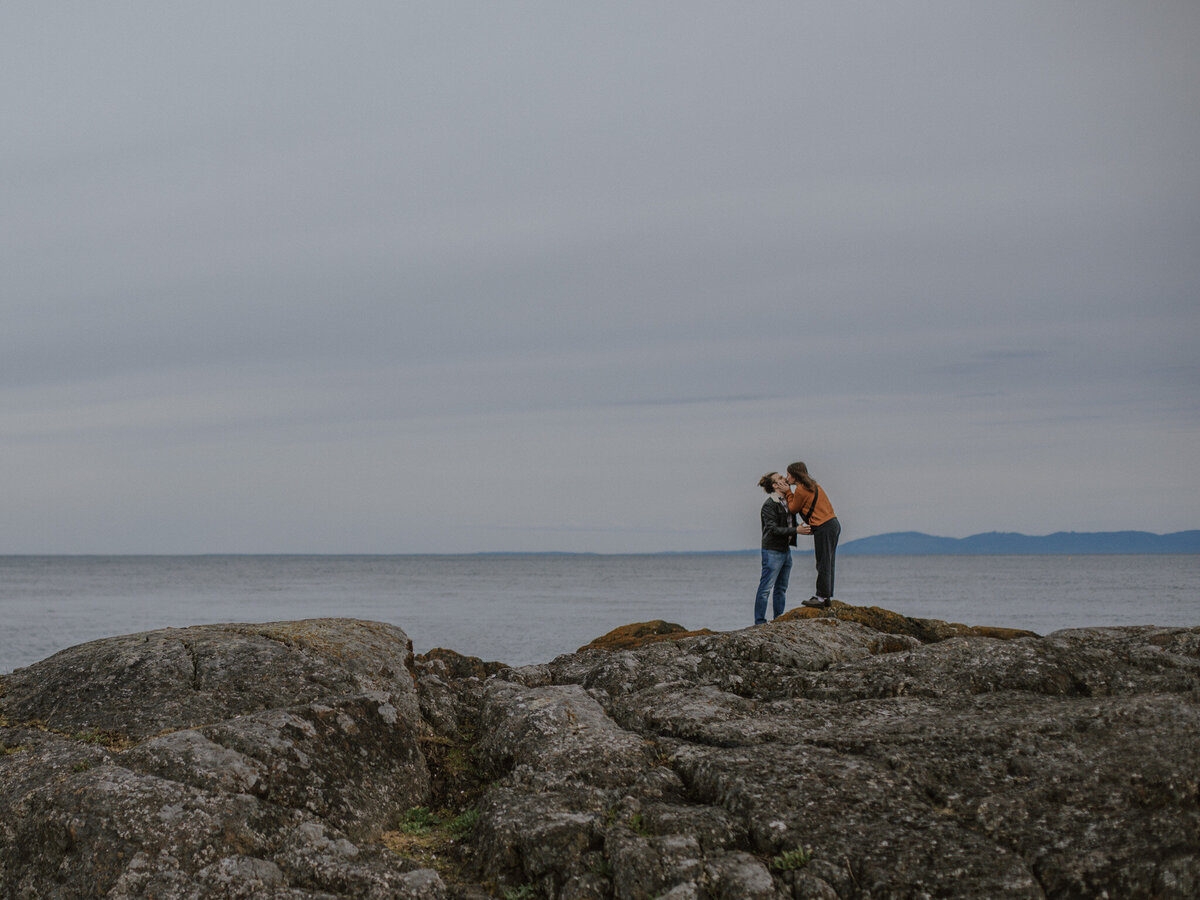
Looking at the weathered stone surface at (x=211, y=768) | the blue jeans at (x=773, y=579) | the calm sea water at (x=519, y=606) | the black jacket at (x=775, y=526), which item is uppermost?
the black jacket at (x=775, y=526)

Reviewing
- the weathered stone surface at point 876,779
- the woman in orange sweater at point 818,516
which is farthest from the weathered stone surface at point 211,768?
the woman in orange sweater at point 818,516

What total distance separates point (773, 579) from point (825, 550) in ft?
4.03

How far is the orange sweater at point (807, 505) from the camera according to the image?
58.4 feet

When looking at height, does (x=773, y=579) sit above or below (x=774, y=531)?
below

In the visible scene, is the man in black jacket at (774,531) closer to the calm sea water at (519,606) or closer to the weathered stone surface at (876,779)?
the weathered stone surface at (876,779)

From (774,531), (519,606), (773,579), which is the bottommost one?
(519,606)

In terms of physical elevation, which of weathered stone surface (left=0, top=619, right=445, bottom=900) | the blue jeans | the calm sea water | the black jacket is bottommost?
the calm sea water

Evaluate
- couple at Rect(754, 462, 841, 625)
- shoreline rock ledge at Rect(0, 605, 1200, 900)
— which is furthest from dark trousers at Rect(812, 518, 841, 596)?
shoreline rock ledge at Rect(0, 605, 1200, 900)

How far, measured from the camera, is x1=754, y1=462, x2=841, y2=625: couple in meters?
17.6

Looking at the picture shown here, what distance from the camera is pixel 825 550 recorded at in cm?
1761

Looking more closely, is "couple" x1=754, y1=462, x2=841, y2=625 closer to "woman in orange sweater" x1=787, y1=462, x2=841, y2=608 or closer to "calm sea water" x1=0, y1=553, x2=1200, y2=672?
"woman in orange sweater" x1=787, y1=462, x2=841, y2=608

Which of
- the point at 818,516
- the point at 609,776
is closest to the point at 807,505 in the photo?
the point at 818,516

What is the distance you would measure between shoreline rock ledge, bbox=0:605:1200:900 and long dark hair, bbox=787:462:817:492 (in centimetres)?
618

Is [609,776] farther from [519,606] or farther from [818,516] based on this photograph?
[519,606]
